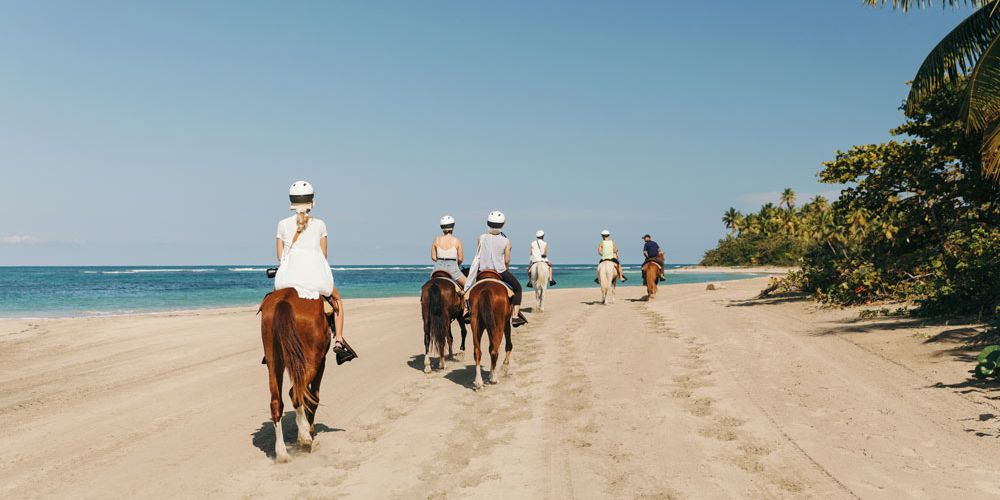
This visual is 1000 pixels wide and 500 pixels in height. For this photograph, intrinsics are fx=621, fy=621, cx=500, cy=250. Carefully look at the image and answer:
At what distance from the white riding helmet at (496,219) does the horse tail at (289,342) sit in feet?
16.1

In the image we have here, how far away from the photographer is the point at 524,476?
5.32 meters

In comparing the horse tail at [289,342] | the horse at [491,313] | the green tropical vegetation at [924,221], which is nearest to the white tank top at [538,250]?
the green tropical vegetation at [924,221]

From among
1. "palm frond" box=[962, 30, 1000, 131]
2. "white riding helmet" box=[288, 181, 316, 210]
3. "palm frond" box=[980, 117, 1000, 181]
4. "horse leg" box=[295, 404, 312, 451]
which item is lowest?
"horse leg" box=[295, 404, 312, 451]

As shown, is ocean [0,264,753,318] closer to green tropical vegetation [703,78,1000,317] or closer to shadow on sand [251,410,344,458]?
green tropical vegetation [703,78,1000,317]

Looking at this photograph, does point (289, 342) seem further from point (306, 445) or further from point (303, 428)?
point (306, 445)

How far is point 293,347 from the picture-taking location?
228 inches

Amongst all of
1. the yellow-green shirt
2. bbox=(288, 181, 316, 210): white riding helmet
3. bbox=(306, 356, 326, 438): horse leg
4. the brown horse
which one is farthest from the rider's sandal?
the yellow-green shirt

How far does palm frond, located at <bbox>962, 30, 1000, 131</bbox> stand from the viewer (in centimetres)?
1108

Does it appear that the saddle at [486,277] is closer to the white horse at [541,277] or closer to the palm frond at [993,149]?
the palm frond at [993,149]

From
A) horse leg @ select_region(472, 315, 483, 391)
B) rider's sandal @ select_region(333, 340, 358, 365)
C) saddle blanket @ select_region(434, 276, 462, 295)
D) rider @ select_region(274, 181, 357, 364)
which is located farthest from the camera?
saddle blanket @ select_region(434, 276, 462, 295)

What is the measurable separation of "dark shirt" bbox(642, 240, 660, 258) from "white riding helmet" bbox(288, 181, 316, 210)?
61.0 feet

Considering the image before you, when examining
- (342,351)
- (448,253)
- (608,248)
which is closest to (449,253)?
(448,253)

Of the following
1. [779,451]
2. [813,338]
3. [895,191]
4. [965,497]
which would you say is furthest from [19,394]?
Result: [895,191]

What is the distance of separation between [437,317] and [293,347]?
15.3 feet
